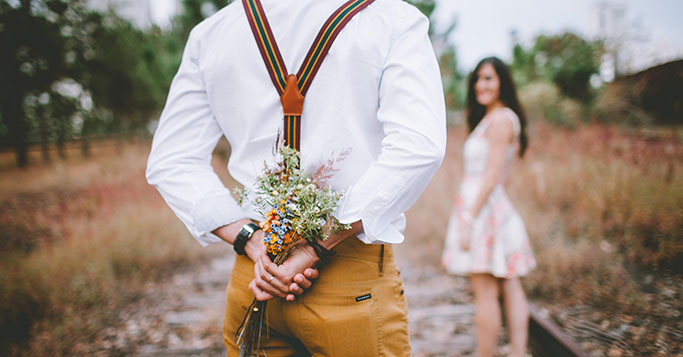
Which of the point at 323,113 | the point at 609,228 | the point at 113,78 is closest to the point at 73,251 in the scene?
the point at 323,113

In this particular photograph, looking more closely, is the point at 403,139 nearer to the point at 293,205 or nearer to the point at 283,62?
the point at 293,205

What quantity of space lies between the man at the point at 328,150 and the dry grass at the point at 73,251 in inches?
120

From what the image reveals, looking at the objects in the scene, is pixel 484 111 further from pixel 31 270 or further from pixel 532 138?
pixel 532 138

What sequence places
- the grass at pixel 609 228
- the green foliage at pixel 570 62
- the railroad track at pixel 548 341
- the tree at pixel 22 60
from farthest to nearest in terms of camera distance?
the green foliage at pixel 570 62
the tree at pixel 22 60
the grass at pixel 609 228
the railroad track at pixel 548 341

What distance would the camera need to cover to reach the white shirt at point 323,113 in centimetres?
107

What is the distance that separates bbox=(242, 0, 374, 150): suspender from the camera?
114cm

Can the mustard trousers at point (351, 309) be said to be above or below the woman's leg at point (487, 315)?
above

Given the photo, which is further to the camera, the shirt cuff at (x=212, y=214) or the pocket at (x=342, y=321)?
the shirt cuff at (x=212, y=214)

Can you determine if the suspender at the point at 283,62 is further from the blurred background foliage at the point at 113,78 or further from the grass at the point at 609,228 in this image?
the blurred background foliage at the point at 113,78

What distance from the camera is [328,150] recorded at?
120cm

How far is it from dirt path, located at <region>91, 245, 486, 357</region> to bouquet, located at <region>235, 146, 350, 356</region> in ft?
7.99

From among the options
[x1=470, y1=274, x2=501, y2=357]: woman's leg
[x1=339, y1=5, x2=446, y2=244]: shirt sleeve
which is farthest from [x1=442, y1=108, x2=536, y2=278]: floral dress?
[x1=339, y1=5, x2=446, y2=244]: shirt sleeve

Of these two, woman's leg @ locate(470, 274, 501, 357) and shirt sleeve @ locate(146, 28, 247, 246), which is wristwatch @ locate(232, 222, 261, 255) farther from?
woman's leg @ locate(470, 274, 501, 357)

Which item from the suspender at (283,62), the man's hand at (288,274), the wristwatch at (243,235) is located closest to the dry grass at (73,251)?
the wristwatch at (243,235)
